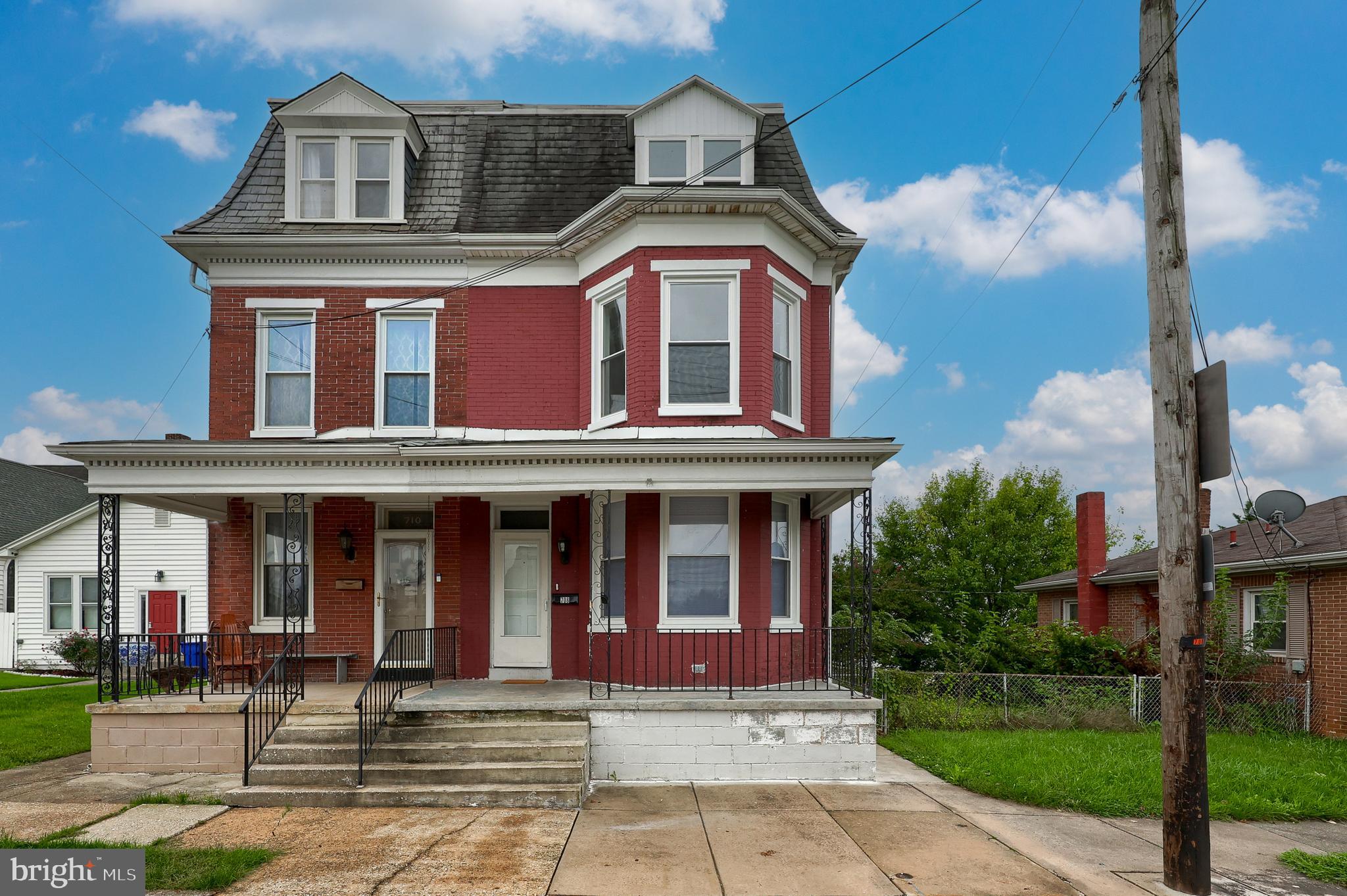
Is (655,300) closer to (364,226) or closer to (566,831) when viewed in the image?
(364,226)

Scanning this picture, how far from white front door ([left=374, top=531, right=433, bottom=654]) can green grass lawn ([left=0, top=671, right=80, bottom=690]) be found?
11.8 metres

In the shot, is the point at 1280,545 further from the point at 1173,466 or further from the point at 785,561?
the point at 1173,466

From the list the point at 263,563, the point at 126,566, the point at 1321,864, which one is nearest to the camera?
the point at 1321,864

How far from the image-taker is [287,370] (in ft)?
43.9

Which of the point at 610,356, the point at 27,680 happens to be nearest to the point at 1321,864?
the point at 610,356

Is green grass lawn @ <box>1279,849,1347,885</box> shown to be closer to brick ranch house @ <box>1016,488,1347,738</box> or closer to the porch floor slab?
the porch floor slab

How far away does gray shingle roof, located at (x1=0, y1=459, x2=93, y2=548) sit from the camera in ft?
89.2

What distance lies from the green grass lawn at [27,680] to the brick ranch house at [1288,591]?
2267 centimetres

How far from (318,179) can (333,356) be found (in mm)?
2693

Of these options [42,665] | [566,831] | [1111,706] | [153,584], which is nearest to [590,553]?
[566,831]

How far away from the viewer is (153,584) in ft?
77.3

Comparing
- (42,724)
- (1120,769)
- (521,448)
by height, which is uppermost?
(521,448)

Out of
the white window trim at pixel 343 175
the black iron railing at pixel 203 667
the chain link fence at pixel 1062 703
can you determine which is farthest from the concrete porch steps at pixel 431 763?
the white window trim at pixel 343 175

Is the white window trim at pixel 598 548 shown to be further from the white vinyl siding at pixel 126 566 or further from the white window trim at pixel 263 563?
the white vinyl siding at pixel 126 566
